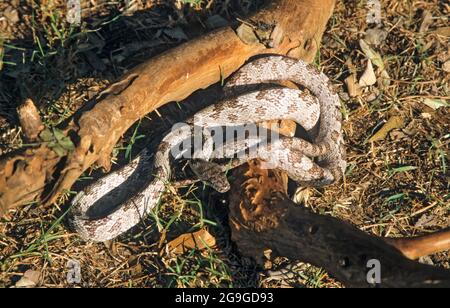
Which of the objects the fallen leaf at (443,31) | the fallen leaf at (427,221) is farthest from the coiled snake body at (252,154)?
the fallen leaf at (443,31)

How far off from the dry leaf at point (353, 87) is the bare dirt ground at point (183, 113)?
0.05 meters

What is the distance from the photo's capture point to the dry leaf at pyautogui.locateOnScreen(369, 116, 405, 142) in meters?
6.99

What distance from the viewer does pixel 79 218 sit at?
235 inches

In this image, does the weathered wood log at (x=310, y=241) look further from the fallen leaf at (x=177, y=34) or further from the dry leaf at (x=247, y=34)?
the fallen leaf at (x=177, y=34)

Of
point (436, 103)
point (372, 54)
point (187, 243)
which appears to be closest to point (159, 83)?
point (187, 243)

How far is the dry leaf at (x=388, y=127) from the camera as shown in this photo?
275 inches

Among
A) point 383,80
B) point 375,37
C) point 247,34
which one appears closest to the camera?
point 247,34

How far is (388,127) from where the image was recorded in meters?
7.05

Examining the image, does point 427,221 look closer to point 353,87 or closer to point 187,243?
point 353,87

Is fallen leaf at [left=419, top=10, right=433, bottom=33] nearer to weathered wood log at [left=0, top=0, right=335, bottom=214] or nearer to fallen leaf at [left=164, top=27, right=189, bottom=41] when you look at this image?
weathered wood log at [left=0, top=0, right=335, bottom=214]

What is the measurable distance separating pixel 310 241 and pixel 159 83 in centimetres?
241

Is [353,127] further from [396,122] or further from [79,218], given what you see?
[79,218]
